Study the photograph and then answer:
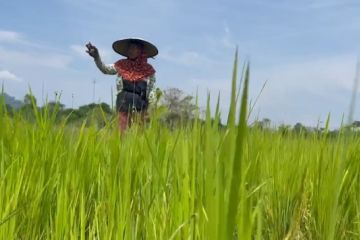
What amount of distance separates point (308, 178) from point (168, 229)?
2.47ft

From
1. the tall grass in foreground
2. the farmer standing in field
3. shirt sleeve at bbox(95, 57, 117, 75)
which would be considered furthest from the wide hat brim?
the tall grass in foreground

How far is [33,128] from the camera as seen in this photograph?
135cm

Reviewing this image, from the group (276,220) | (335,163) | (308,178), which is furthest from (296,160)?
(335,163)

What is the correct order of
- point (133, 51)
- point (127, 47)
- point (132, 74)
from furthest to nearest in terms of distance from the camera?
point (127, 47), point (133, 51), point (132, 74)

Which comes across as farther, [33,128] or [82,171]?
[33,128]

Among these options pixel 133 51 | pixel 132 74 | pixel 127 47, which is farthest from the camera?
pixel 127 47

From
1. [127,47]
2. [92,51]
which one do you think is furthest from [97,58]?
[127,47]

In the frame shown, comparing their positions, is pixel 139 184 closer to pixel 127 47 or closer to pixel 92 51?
pixel 92 51

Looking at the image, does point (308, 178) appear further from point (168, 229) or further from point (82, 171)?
point (168, 229)

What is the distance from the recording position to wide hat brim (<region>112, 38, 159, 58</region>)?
4170 mm

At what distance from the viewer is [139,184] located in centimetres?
118

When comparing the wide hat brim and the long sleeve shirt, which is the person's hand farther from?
the wide hat brim

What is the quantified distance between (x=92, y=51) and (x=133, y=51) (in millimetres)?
329

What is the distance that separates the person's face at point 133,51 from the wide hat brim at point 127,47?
6cm
